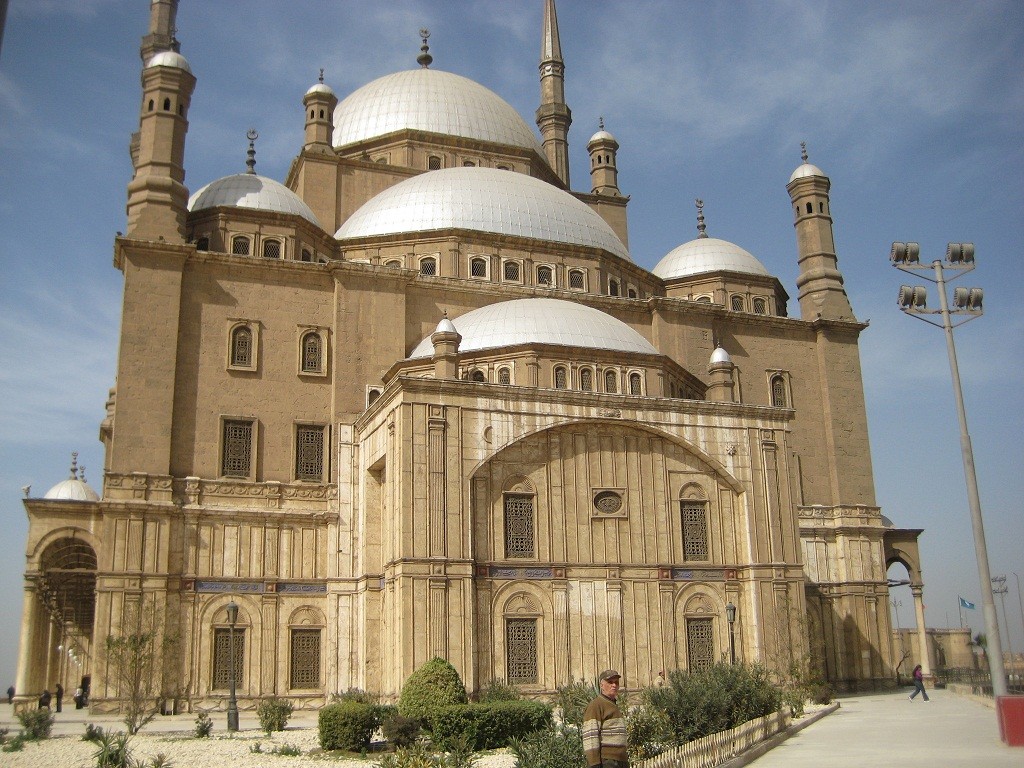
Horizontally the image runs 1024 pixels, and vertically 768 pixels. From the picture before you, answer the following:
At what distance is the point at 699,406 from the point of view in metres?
25.3

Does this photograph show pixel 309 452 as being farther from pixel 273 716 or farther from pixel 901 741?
pixel 901 741

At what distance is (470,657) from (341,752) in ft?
19.7

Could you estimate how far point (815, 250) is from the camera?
3656 centimetres

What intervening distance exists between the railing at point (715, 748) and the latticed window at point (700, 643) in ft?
26.8

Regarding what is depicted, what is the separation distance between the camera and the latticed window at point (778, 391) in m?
33.8

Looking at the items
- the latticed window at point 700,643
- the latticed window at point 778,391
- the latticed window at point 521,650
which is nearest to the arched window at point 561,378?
the latticed window at point 521,650

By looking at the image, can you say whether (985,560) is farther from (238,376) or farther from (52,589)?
(52,589)

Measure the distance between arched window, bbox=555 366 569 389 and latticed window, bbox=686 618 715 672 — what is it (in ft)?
22.3

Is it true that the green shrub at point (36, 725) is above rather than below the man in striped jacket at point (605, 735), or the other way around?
below

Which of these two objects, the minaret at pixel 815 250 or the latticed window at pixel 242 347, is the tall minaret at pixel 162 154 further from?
the minaret at pixel 815 250

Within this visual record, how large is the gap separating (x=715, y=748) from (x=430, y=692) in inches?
263

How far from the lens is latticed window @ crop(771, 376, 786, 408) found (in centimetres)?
3384

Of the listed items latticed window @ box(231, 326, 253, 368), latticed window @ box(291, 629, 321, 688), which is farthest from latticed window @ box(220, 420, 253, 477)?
latticed window @ box(291, 629, 321, 688)

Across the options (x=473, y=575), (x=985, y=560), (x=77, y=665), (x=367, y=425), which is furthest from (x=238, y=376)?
(x=77, y=665)
